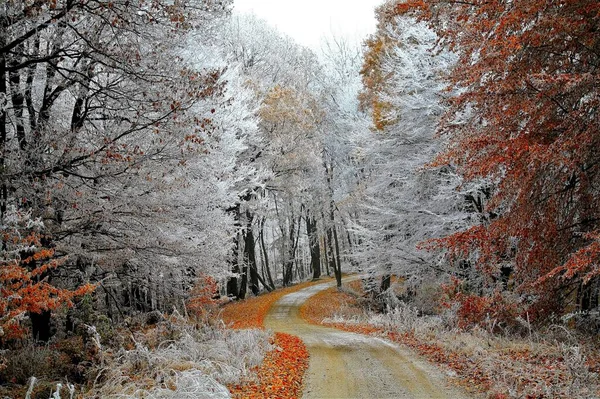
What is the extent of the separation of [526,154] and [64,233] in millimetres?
8495

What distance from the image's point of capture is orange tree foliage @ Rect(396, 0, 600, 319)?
643 centimetres

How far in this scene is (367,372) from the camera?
331 inches

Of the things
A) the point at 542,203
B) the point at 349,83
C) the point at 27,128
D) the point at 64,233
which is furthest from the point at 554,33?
the point at 349,83

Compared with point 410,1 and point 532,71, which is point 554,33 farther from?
point 410,1

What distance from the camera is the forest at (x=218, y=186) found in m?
6.78

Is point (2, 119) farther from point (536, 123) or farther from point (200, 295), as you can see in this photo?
point (536, 123)

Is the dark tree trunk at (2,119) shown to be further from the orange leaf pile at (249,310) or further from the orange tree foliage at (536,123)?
the orange leaf pile at (249,310)

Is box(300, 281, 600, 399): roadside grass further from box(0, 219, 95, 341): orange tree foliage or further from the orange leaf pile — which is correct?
the orange leaf pile

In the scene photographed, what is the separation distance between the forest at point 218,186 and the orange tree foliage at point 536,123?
0.04m

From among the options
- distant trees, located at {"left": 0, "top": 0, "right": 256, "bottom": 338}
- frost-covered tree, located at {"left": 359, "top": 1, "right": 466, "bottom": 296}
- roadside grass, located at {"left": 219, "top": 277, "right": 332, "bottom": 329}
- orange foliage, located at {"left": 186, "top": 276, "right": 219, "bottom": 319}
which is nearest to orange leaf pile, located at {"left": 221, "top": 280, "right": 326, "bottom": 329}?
roadside grass, located at {"left": 219, "top": 277, "right": 332, "bottom": 329}

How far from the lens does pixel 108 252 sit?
10789 mm

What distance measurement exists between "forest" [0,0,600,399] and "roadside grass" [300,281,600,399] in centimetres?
5

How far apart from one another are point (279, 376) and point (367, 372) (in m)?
1.51

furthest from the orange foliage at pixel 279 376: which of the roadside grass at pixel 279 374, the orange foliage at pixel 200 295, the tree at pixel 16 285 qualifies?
the orange foliage at pixel 200 295
